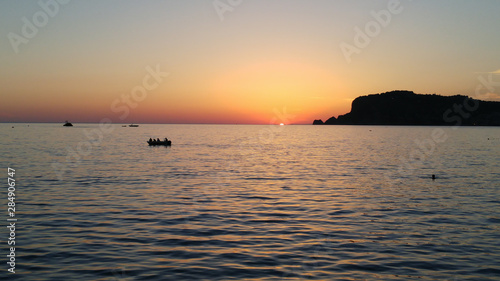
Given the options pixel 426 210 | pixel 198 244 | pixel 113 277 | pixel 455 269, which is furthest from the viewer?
pixel 426 210

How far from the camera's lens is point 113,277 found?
13.2 meters

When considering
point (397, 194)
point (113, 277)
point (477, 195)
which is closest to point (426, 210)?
point (397, 194)

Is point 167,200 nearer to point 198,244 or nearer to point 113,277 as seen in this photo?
point 198,244

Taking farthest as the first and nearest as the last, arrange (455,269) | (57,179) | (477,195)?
(57,179) < (477,195) < (455,269)

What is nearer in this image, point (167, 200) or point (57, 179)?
point (167, 200)

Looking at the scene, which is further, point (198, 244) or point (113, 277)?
point (198, 244)

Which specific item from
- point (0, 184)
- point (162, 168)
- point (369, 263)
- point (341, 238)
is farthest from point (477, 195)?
point (0, 184)

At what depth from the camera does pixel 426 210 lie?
81.4 feet

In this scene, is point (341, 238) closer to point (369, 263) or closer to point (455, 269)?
point (369, 263)

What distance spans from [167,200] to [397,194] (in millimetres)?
17400

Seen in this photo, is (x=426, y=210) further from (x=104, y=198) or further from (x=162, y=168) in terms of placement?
(x=162, y=168)

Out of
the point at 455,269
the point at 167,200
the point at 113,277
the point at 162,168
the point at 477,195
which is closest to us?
the point at 113,277

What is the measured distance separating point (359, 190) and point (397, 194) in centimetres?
300

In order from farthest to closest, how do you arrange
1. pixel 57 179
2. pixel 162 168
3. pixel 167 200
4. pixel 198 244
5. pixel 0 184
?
pixel 162 168
pixel 57 179
pixel 0 184
pixel 167 200
pixel 198 244
